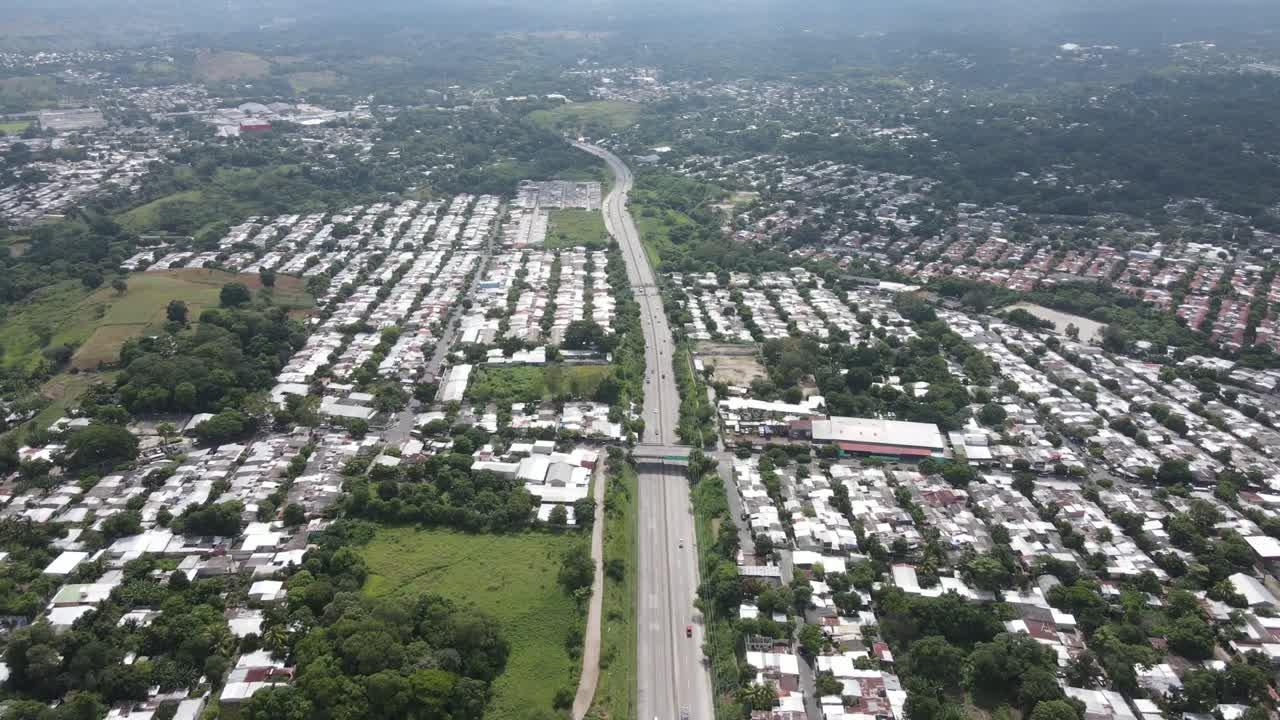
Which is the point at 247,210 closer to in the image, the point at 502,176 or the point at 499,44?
the point at 502,176

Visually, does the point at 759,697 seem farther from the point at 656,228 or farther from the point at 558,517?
the point at 656,228

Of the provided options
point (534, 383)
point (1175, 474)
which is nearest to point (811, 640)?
point (1175, 474)

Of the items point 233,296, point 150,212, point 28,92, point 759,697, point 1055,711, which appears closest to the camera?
point 1055,711

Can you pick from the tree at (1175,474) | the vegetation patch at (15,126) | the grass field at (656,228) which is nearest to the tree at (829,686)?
the tree at (1175,474)

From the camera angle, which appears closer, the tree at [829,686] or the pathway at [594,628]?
the tree at [829,686]

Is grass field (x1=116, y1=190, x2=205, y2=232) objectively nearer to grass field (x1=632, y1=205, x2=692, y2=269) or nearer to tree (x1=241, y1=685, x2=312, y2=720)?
grass field (x1=632, y1=205, x2=692, y2=269)

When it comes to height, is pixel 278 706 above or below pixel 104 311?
below

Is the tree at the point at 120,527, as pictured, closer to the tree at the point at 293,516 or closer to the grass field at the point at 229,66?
the tree at the point at 293,516
